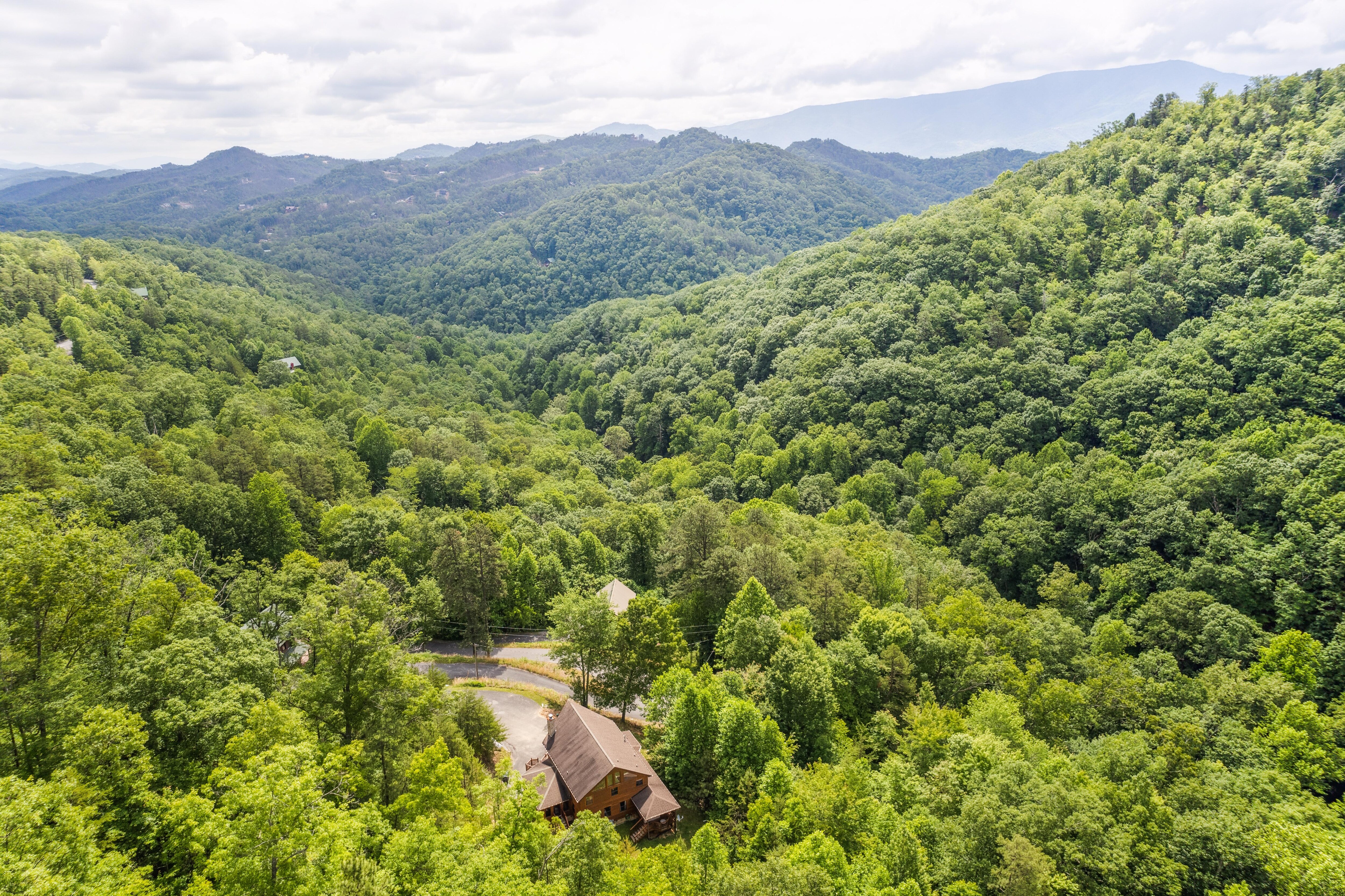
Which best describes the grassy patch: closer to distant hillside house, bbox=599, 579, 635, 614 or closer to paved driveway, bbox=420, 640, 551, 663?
paved driveway, bbox=420, 640, 551, 663

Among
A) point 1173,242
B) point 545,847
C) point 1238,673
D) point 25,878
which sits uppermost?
point 1173,242

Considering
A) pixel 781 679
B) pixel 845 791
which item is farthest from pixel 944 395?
pixel 845 791

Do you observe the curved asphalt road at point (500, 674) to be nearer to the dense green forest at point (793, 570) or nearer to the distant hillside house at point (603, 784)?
the dense green forest at point (793, 570)

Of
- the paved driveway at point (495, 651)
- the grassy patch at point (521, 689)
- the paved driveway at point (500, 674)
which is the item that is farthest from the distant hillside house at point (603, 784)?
the paved driveway at point (495, 651)

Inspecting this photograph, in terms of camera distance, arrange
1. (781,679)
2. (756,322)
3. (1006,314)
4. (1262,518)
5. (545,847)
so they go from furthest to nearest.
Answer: (756,322)
(1006,314)
(1262,518)
(781,679)
(545,847)

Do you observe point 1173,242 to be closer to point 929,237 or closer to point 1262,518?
point 929,237

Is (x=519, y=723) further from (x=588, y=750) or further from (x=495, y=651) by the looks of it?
(x=495, y=651)
